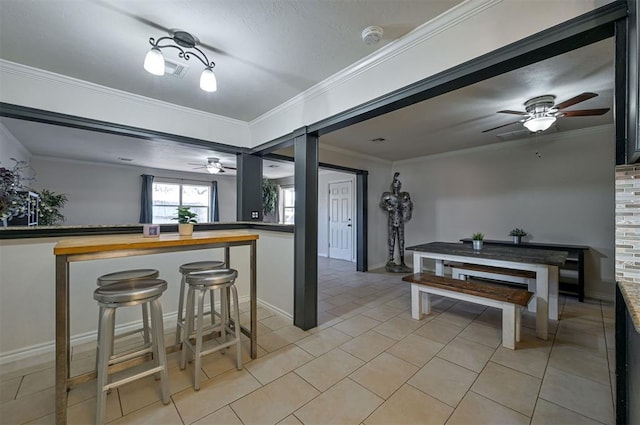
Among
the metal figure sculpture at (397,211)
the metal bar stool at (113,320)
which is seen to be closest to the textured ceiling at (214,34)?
the metal bar stool at (113,320)

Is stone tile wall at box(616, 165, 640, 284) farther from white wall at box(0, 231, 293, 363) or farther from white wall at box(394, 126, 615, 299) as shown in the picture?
white wall at box(394, 126, 615, 299)

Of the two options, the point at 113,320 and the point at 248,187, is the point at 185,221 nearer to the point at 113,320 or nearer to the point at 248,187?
the point at 113,320

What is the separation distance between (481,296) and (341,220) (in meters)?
4.20

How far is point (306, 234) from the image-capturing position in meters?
2.65

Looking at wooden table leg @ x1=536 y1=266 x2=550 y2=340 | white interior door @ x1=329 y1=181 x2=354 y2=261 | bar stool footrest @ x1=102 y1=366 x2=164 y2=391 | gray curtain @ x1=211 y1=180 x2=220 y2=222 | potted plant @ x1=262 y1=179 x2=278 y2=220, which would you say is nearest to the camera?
bar stool footrest @ x1=102 y1=366 x2=164 y2=391

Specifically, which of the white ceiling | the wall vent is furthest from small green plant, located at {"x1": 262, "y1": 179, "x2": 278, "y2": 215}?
the wall vent

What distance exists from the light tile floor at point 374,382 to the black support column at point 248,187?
4.79ft

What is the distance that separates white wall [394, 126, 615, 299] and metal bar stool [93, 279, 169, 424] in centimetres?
503

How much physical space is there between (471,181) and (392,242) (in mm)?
1906

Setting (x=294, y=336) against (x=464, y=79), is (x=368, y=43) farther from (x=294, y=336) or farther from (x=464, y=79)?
(x=294, y=336)

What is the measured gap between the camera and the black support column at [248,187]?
351cm

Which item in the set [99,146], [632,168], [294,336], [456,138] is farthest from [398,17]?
[99,146]

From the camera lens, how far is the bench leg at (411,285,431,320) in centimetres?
290

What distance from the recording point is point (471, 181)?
4.86 metres
